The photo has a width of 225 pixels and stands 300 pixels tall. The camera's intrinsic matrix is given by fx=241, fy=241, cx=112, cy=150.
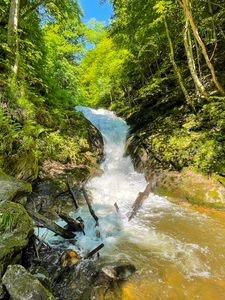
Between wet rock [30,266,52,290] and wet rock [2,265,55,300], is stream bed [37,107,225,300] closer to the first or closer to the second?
wet rock [30,266,52,290]

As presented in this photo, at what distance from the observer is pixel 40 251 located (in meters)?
4.58

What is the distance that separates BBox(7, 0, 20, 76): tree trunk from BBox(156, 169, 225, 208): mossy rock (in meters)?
6.27

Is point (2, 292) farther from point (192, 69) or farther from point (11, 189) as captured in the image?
point (192, 69)

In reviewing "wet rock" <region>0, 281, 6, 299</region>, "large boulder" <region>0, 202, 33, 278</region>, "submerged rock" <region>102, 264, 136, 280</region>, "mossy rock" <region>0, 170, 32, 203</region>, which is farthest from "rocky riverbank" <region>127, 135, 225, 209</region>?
"wet rock" <region>0, 281, 6, 299</region>

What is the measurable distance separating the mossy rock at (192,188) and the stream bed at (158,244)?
0.44m

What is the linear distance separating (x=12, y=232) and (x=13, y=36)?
6.81 meters

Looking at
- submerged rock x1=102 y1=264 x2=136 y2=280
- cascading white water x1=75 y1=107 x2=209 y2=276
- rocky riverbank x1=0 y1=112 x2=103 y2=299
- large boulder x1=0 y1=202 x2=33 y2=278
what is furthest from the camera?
cascading white water x1=75 y1=107 x2=209 y2=276

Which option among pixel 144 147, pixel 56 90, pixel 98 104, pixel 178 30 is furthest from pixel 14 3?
pixel 98 104

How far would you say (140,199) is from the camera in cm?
773

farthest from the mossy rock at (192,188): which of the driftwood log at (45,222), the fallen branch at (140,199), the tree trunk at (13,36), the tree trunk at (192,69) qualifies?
the tree trunk at (13,36)

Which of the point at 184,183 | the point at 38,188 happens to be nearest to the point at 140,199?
the point at 184,183

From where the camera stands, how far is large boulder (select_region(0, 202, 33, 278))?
3.31 metres

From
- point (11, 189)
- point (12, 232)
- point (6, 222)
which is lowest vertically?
point (12, 232)

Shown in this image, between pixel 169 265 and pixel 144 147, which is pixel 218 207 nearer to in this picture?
pixel 169 265
